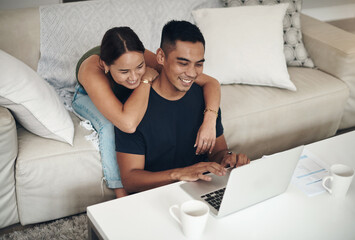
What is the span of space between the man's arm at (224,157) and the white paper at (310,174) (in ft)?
0.63

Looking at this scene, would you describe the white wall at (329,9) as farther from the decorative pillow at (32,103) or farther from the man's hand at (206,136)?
the decorative pillow at (32,103)

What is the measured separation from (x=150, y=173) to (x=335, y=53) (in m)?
1.58

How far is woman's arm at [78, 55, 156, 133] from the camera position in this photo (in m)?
1.63

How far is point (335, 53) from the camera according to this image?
2588 millimetres

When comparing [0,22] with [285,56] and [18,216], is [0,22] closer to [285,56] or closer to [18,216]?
[18,216]

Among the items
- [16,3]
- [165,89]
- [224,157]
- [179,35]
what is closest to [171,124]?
[165,89]

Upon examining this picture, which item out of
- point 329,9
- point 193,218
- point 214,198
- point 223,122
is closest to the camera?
point 193,218

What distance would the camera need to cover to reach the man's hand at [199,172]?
1.44 m

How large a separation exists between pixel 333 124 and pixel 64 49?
167cm

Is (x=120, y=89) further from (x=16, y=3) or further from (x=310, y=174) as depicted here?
(x=16, y=3)

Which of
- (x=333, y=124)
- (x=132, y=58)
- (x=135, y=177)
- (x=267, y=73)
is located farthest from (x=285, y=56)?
(x=135, y=177)

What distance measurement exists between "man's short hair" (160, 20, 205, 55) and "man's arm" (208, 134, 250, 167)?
44 cm

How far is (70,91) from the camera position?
228 cm

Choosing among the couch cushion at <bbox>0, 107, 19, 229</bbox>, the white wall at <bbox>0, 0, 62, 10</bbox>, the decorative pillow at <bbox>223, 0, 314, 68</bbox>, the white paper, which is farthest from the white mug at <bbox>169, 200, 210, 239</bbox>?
the white wall at <bbox>0, 0, 62, 10</bbox>
